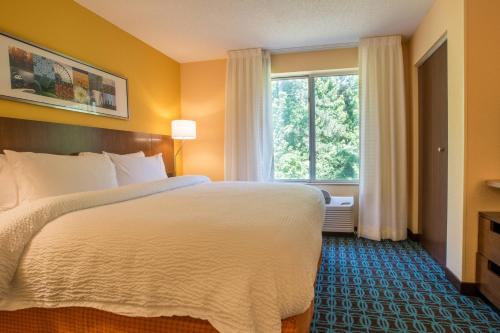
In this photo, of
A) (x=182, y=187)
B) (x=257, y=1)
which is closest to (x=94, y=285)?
(x=182, y=187)

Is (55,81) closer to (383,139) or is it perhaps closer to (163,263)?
(163,263)

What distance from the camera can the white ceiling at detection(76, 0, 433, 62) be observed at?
2.61 meters

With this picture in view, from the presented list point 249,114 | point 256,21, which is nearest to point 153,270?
point 256,21

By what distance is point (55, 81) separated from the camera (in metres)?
2.26

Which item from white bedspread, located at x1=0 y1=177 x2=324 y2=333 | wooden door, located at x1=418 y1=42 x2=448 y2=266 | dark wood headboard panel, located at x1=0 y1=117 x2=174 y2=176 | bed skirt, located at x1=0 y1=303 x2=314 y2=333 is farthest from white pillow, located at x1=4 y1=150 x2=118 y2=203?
wooden door, located at x1=418 y1=42 x2=448 y2=266

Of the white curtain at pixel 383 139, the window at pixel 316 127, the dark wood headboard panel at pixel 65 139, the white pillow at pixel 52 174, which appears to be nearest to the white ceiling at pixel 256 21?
the white curtain at pixel 383 139

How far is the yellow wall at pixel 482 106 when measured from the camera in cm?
194

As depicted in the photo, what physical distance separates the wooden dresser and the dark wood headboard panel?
3.09 m

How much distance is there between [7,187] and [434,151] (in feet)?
11.1

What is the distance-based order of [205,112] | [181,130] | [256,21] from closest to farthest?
[256,21]
[181,130]
[205,112]

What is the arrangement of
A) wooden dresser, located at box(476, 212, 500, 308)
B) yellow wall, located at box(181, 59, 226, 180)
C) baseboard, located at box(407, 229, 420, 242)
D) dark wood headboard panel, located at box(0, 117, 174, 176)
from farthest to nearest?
yellow wall, located at box(181, 59, 226, 180) → baseboard, located at box(407, 229, 420, 242) → dark wood headboard panel, located at box(0, 117, 174, 176) → wooden dresser, located at box(476, 212, 500, 308)

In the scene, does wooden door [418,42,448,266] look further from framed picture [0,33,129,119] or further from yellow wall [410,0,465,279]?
framed picture [0,33,129,119]

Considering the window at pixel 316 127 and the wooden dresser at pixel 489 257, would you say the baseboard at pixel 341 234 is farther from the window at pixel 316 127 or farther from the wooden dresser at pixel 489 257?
the wooden dresser at pixel 489 257

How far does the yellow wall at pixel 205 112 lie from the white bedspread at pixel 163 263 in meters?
2.73
